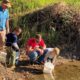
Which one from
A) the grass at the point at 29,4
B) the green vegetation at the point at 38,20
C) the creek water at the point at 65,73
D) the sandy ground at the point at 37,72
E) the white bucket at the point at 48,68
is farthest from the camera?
the grass at the point at 29,4

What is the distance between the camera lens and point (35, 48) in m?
10.2

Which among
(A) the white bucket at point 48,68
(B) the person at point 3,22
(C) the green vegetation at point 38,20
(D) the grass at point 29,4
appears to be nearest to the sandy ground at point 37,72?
(A) the white bucket at point 48,68

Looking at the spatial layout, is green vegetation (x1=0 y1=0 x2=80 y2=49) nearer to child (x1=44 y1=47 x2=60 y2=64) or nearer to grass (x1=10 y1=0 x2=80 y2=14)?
grass (x1=10 y1=0 x2=80 y2=14)

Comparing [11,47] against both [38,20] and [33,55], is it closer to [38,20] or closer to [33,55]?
[33,55]

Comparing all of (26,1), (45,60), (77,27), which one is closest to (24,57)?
(45,60)

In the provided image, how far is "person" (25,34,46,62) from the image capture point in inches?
399

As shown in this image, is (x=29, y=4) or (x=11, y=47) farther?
(x=29, y=4)

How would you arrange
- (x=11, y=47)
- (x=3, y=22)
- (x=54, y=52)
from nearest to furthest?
(x=11, y=47) → (x=54, y=52) → (x=3, y=22)

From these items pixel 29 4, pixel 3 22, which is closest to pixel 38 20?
pixel 29 4

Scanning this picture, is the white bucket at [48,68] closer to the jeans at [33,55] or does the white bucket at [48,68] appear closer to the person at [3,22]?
the jeans at [33,55]

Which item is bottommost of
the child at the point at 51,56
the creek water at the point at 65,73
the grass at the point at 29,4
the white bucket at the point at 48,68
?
the creek water at the point at 65,73

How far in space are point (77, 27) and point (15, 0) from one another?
2.71 metres

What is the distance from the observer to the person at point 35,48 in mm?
10133

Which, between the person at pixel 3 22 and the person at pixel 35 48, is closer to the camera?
the person at pixel 35 48
